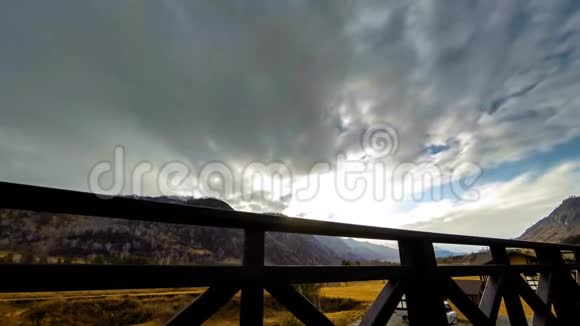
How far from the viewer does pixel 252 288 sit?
1.42 m

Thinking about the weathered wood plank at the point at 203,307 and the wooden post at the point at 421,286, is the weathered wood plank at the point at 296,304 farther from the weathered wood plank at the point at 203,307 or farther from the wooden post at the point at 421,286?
the wooden post at the point at 421,286

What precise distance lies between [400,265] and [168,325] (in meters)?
1.60

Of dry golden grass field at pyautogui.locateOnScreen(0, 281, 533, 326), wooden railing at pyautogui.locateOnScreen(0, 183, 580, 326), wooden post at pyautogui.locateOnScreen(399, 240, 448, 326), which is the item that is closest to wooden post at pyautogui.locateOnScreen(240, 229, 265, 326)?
wooden railing at pyautogui.locateOnScreen(0, 183, 580, 326)

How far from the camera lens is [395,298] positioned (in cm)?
189

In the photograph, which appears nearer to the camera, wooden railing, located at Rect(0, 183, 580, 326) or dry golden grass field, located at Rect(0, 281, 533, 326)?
wooden railing, located at Rect(0, 183, 580, 326)

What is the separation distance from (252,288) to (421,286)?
141 centimetres

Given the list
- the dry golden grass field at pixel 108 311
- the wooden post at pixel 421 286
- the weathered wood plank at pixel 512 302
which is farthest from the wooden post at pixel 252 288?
the dry golden grass field at pixel 108 311

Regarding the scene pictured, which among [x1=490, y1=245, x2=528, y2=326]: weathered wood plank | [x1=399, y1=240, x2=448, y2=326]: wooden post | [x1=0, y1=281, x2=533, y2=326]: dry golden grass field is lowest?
[x1=0, y1=281, x2=533, y2=326]: dry golden grass field

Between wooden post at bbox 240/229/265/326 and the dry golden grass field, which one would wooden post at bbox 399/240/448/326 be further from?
the dry golden grass field

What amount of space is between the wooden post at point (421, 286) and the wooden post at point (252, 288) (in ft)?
3.92

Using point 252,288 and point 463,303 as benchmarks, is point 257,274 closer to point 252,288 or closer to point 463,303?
point 252,288

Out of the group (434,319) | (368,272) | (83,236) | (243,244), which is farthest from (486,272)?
(83,236)

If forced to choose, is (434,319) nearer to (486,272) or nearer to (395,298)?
(395,298)

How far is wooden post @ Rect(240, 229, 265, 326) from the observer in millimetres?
1414
